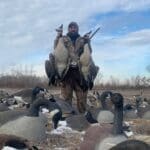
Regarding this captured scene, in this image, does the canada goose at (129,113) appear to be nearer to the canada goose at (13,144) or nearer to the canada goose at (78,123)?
the canada goose at (78,123)

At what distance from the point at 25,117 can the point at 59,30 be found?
4.65 m

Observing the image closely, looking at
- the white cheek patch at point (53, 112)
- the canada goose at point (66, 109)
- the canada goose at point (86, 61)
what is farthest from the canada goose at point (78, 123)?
the canada goose at point (86, 61)

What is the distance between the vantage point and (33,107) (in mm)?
11180

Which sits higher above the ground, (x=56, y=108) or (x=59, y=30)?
(x=59, y=30)

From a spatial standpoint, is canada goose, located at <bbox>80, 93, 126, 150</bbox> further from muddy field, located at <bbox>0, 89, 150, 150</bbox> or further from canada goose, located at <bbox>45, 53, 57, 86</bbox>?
canada goose, located at <bbox>45, 53, 57, 86</bbox>

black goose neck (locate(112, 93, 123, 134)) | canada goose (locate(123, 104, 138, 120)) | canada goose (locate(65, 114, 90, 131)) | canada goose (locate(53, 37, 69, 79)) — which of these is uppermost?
canada goose (locate(53, 37, 69, 79))

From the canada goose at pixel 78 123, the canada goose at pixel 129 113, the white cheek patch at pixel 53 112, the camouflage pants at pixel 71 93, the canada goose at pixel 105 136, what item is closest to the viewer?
the canada goose at pixel 105 136

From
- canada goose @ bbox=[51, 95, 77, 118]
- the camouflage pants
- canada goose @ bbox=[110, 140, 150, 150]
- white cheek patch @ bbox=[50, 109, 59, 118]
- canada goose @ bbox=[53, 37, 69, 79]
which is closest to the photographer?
canada goose @ bbox=[110, 140, 150, 150]

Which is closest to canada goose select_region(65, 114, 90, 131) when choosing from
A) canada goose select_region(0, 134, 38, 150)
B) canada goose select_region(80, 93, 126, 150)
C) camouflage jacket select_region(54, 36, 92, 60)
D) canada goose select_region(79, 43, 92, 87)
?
canada goose select_region(79, 43, 92, 87)

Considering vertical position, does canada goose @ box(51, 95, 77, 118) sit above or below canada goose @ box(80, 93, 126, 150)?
below

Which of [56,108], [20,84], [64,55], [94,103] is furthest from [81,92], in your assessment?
→ [20,84]

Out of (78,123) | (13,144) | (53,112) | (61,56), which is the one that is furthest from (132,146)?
(61,56)

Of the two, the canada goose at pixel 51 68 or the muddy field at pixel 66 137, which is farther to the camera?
the canada goose at pixel 51 68

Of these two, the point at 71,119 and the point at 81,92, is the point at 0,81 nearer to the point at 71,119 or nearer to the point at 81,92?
the point at 81,92
